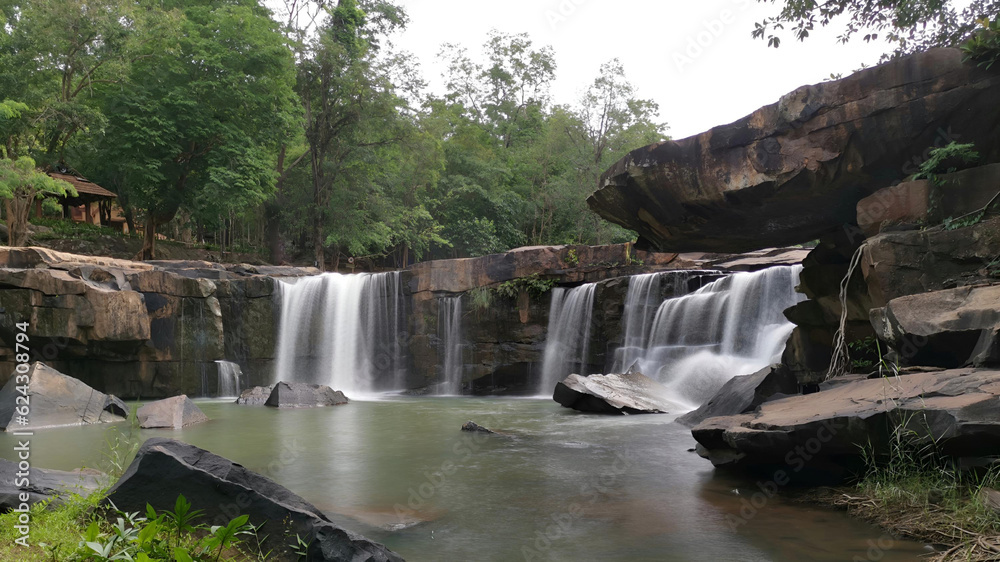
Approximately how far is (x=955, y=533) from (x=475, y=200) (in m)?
30.0

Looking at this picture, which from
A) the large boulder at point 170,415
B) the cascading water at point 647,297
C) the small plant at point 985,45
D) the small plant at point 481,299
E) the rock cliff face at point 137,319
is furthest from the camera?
the small plant at point 481,299

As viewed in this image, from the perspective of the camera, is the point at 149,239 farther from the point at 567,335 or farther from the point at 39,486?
the point at 39,486

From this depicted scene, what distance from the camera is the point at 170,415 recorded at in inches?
433

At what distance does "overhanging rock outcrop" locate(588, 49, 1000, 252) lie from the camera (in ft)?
21.1

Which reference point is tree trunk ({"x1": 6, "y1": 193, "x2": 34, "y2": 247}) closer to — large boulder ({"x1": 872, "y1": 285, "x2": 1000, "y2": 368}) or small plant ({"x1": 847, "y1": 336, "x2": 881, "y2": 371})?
small plant ({"x1": 847, "y1": 336, "x2": 881, "y2": 371})

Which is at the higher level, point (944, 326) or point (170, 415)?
point (944, 326)

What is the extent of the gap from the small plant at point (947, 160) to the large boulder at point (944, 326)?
153 centimetres

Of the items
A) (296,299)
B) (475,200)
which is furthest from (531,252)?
(475,200)

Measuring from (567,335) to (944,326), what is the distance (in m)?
13.1

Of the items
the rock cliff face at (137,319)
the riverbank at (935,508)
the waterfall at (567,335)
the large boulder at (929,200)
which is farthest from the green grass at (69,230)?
the riverbank at (935,508)

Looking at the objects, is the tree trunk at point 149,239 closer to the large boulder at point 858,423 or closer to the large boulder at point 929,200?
the large boulder at point 858,423

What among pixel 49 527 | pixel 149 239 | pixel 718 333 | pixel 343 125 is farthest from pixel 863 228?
pixel 149 239

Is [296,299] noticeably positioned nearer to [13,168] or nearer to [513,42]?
[13,168]

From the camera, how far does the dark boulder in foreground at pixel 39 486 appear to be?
3971 millimetres
